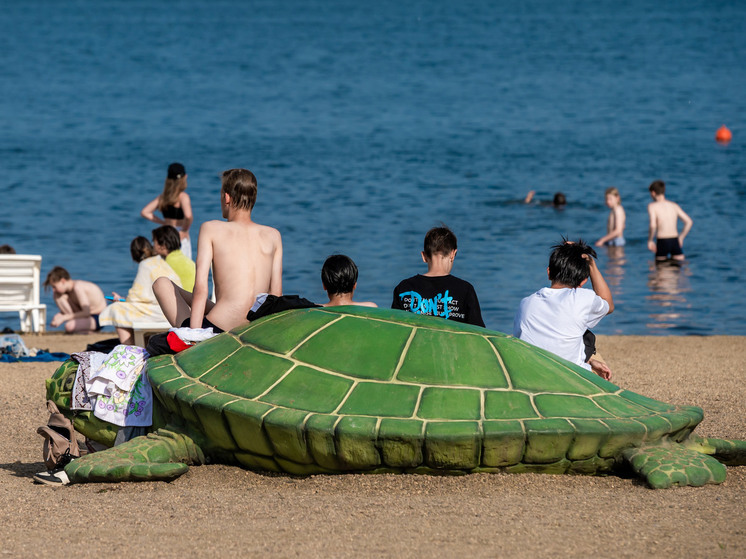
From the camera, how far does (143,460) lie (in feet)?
17.8

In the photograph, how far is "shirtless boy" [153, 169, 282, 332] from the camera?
6.36 m

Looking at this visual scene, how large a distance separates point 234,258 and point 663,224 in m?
12.4

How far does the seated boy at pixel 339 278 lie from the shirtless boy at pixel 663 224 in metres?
12.2

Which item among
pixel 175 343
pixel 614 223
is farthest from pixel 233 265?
pixel 614 223

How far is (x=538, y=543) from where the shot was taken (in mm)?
4191

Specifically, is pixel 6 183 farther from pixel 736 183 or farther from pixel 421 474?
pixel 421 474

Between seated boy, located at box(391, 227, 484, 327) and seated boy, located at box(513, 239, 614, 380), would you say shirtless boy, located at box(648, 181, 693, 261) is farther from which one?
seated boy, located at box(391, 227, 484, 327)

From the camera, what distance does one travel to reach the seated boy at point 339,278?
19.3 ft

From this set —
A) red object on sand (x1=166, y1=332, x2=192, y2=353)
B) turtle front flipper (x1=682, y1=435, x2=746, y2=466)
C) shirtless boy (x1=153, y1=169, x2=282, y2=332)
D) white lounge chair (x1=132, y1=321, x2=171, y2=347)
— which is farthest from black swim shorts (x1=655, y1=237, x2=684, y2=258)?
red object on sand (x1=166, y1=332, x2=192, y2=353)

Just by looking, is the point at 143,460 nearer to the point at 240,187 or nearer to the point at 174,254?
the point at 240,187

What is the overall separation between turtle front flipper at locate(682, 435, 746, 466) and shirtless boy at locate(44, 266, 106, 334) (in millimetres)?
8980

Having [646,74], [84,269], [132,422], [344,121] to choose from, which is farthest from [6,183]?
[646,74]

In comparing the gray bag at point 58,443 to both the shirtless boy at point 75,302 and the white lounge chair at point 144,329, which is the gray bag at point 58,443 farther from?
the shirtless boy at point 75,302

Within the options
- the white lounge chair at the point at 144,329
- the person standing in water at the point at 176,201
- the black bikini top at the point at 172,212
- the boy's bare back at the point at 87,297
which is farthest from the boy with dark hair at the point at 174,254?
the boy's bare back at the point at 87,297
